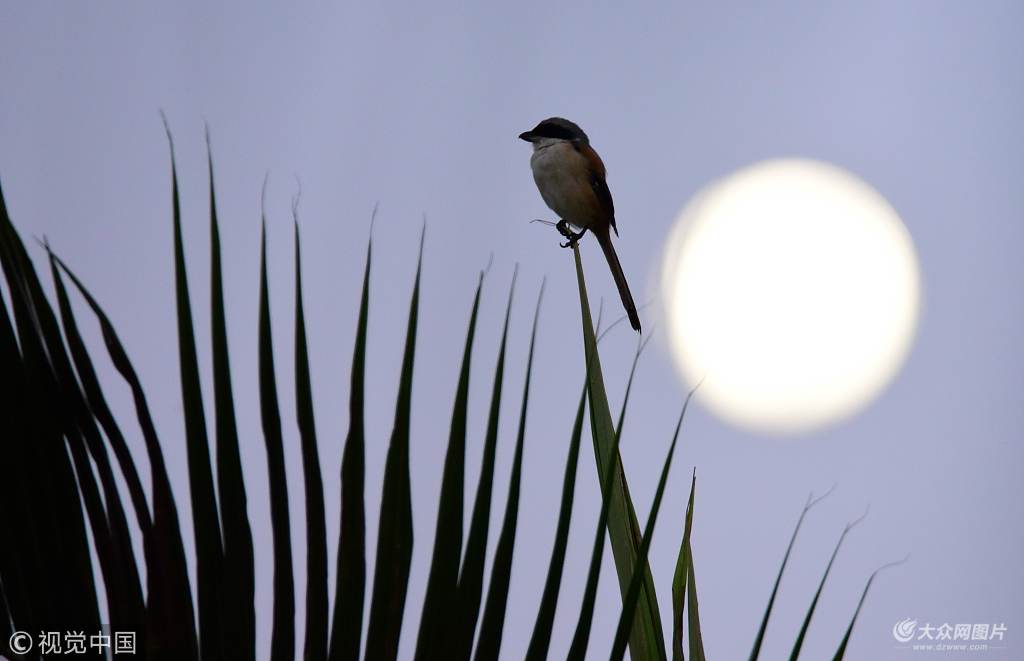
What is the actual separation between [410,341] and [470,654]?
27 cm

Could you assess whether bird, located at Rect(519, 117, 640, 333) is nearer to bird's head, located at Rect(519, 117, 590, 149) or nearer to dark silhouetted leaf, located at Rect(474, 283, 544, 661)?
bird's head, located at Rect(519, 117, 590, 149)

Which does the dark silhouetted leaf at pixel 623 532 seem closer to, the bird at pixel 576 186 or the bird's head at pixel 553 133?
the bird at pixel 576 186

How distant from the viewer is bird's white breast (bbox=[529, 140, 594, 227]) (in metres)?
4.45

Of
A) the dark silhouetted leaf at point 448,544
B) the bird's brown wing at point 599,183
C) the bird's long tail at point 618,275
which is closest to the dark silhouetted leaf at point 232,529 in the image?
the dark silhouetted leaf at point 448,544

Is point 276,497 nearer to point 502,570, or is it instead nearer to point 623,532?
point 502,570

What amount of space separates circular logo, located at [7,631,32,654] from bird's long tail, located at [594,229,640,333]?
2.72m

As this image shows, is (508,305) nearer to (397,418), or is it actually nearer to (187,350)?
(397,418)

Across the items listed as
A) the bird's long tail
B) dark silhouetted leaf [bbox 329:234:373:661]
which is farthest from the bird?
dark silhouetted leaf [bbox 329:234:373:661]

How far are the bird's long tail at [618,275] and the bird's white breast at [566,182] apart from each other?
115 mm

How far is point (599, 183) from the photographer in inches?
178

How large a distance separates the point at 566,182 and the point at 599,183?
0.59ft

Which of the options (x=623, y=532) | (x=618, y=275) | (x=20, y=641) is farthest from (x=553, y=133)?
(x=20, y=641)

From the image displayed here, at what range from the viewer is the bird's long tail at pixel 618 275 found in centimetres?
350

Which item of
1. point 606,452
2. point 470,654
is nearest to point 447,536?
point 470,654
